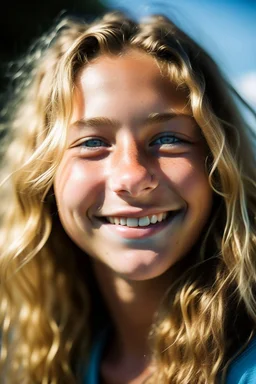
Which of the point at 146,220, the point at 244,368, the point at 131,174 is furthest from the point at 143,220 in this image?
the point at 244,368

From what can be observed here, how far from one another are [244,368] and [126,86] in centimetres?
70

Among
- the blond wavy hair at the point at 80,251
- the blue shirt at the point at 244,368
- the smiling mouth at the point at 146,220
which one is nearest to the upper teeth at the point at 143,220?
the smiling mouth at the point at 146,220

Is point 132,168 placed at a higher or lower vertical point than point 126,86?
lower

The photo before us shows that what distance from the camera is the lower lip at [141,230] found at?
5.02 feet

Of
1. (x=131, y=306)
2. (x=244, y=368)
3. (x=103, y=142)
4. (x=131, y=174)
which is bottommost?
(x=244, y=368)

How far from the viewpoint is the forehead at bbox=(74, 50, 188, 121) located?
1.51 meters

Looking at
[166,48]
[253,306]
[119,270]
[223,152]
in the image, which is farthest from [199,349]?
[166,48]

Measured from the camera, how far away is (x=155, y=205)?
152cm

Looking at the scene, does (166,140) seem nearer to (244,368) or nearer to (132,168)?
(132,168)

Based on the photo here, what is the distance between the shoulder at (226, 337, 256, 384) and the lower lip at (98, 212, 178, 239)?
0.34 meters

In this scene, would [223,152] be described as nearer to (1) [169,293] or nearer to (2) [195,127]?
(2) [195,127]

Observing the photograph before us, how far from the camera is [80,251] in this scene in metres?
1.90

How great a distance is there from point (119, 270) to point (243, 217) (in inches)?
12.9

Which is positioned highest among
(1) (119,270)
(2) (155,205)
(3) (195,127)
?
(3) (195,127)
